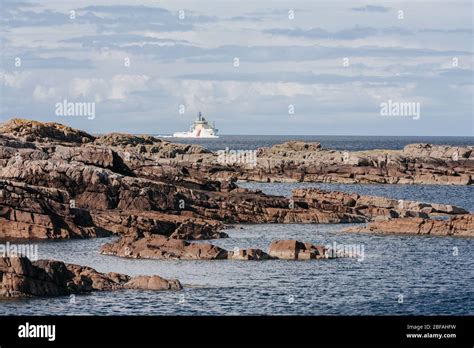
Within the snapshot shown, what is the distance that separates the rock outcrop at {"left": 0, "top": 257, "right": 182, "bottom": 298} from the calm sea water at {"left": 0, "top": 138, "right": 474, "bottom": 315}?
0.68 m

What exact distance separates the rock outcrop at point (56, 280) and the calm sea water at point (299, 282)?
2.25 ft

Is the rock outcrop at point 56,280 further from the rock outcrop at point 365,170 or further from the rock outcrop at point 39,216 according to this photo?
the rock outcrop at point 365,170

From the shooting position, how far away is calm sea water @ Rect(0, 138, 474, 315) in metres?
44.8

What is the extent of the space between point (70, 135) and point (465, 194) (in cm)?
4709

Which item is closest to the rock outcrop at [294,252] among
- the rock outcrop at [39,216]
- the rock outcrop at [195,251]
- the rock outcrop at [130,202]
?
the rock outcrop at [195,251]

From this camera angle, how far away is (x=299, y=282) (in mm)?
52625

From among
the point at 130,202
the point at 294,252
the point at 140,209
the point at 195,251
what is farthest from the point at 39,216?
the point at 294,252

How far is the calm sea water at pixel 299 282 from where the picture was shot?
147ft

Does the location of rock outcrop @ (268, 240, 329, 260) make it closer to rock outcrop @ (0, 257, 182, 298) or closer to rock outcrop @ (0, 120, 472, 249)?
rock outcrop @ (0, 120, 472, 249)

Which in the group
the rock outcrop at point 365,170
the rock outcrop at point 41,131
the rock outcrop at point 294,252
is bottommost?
the rock outcrop at point 294,252

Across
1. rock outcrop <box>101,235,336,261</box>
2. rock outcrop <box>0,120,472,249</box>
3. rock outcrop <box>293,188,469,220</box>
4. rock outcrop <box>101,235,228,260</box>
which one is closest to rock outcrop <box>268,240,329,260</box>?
rock outcrop <box>101,235,336,261</box>

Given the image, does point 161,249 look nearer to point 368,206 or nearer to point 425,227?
point 425,227
